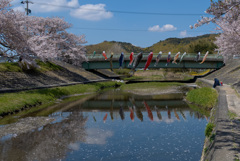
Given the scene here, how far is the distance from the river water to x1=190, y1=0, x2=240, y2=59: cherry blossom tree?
634 cm

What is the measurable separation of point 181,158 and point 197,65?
5314 cm

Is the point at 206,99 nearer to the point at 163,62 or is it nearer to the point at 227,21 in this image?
the point at 227,21

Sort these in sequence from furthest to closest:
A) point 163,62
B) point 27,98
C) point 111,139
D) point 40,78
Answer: point 163,62 → point 40,78 → point 27,98 → point 111,139

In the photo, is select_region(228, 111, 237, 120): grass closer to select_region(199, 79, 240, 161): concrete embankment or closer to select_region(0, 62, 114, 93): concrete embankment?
→ select_region(199, 79, 240, 161): concrete embankment

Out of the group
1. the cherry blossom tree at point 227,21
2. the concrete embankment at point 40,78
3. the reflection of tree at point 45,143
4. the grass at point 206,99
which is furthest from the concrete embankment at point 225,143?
the concrete embankment at point 40,78

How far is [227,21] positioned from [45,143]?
13.9m

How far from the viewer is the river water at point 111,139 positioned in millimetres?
10930

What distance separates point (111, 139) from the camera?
1347 cm

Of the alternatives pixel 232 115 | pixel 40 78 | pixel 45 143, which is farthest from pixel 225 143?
pixel 40 78

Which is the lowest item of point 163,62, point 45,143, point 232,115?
point 45,143

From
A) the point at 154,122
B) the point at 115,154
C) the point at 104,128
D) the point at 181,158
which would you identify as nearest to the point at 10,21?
the point at 104,128

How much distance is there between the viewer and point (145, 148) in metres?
11.9

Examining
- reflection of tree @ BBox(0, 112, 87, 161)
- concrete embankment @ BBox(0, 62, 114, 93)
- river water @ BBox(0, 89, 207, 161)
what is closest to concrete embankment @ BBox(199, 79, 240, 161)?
river water @ BBox(0, 89, 207, 161)

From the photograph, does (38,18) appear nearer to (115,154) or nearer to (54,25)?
(54,25)
